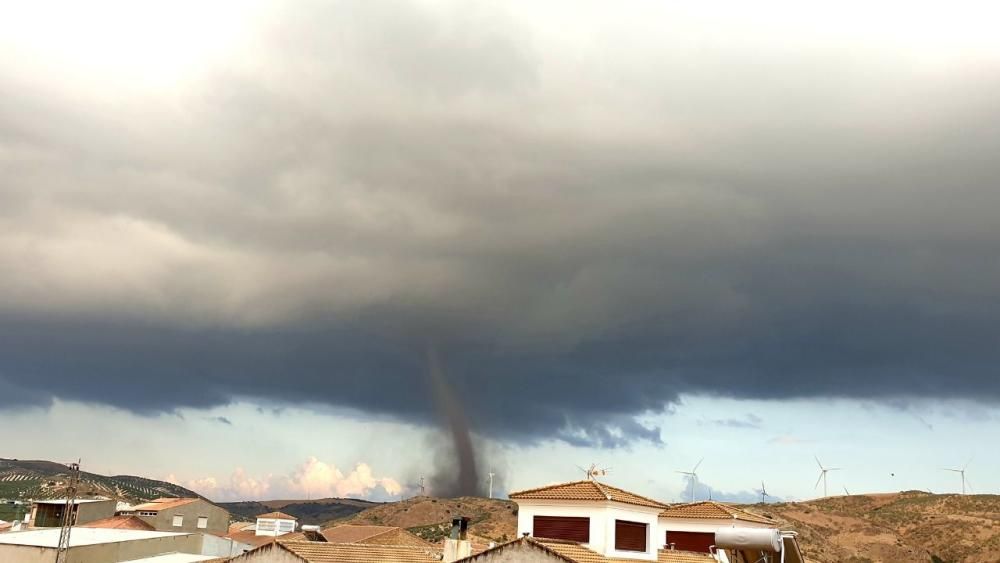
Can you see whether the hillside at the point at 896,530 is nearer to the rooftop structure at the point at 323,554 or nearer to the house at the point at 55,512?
the house at the point at 55,512

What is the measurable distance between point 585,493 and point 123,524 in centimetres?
6706

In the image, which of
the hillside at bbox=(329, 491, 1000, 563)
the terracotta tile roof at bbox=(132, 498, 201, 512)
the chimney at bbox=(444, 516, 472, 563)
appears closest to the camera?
the chimney at bbox=(444, 516, 472, 563)

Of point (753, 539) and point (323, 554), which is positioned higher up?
point (753, 539)

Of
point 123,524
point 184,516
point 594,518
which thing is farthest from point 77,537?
point 594,518

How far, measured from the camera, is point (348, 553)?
5734 centimetres

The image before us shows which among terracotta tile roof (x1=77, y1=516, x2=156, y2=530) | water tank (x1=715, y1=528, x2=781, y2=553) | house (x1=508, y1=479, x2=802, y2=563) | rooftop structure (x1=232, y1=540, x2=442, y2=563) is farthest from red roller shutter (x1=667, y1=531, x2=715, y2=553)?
terracotta tile roof (x1=77, y1=516, x2=156, y2=530)

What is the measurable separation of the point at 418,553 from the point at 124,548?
108ft

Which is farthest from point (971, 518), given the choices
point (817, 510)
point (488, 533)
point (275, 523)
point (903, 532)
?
point (275, 523)

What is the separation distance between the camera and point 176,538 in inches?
3406

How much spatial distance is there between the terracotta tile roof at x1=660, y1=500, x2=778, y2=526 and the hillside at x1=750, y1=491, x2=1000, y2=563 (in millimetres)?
71795

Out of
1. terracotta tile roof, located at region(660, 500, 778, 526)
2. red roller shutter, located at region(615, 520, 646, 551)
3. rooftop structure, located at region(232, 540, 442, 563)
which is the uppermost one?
terracotta tile roof, located at region(660, 500, 778, 526)

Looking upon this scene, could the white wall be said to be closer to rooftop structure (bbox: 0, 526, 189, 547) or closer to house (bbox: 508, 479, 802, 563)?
house (bbox: 508, 479, 802, 563)

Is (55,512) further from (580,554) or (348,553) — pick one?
(580,554)

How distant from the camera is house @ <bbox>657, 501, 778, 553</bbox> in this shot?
7256 cm
